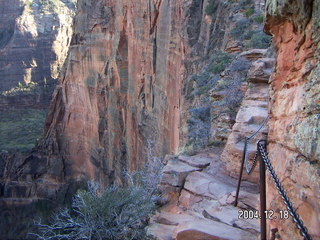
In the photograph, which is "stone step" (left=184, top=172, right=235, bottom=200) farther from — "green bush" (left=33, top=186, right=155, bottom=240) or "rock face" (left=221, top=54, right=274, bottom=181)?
"green bush" (left=33, top=186, right=155, bottom=240)

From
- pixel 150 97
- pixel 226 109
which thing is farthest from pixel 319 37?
pixel 150 97

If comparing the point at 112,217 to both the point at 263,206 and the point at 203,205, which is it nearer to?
the point at 203,205

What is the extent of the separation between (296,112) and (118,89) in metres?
20.1

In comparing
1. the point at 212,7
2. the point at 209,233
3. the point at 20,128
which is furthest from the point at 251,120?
the point at 20,128

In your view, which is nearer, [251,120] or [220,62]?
[251,120]

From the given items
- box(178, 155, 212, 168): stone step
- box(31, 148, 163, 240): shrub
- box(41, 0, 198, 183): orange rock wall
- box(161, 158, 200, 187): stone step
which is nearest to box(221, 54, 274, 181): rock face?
box(178, 155, 212, 168): stone step

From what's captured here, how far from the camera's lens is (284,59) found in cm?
297

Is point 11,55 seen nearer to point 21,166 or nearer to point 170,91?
point 21,166

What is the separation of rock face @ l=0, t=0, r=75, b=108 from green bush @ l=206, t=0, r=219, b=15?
150 ft

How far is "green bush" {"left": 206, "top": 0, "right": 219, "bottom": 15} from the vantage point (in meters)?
12.8

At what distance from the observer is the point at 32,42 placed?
61.5m

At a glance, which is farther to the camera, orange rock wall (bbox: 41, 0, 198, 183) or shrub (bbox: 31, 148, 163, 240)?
orange rock wall (bbox: 41, 0, 198, 183)

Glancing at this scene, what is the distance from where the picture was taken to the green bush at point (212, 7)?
41.9 ft

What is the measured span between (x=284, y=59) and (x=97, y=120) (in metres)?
23.1
